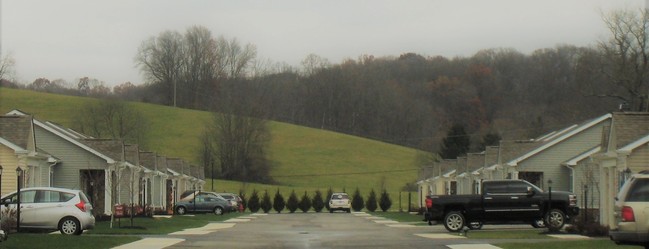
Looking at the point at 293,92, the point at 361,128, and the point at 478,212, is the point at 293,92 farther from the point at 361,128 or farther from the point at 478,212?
the point at 478,212

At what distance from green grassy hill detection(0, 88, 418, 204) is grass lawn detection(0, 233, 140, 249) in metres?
71.1

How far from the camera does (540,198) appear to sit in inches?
1316

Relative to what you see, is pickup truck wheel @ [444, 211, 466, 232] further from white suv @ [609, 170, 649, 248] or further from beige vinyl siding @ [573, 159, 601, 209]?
white suv @ [609, 170, 649, 248]

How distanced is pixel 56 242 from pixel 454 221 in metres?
14.3

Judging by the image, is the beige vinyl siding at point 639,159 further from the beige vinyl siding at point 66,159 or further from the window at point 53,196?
the beige vinyl siding at point 66,159

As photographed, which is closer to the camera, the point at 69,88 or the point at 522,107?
the point at 522,107

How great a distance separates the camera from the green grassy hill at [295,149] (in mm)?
105438

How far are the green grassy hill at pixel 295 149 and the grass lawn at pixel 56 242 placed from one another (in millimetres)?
71051

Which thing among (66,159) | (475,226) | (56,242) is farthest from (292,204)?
(56,242)

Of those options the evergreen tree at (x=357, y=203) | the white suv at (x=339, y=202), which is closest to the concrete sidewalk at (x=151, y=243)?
the white suv at (x=339, y=202)

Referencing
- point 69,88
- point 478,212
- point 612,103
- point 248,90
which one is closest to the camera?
point 478,212

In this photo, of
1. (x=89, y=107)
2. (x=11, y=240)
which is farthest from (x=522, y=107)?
(x=11, y=240)

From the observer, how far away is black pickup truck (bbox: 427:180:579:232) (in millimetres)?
33000

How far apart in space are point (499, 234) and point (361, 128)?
99.5 metres
